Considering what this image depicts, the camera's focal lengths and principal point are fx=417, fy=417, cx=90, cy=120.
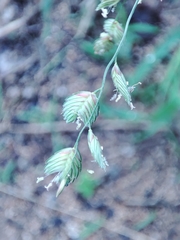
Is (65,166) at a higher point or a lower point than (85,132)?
higher

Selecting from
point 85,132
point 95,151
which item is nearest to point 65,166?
point 95,151

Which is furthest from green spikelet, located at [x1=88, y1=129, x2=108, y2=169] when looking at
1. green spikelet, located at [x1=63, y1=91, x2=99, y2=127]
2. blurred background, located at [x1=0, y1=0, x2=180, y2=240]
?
blurred background, located at [x1=0, y1=0, x2=180, y2=240]

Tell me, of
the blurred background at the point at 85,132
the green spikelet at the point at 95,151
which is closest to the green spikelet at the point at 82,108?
the green spikelet at the point at 95,151

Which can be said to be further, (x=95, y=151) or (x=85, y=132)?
(x=85, y=132)

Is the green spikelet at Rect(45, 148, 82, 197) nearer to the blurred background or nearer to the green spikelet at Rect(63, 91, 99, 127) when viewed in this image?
the green spikelet at Rect(63, 91, 99, 127)

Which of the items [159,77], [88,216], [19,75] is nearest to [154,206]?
[88,216]

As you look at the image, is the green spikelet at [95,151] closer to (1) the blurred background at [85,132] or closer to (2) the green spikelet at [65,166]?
(2) the green spikelet at [65,166]

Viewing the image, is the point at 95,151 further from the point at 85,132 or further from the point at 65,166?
the point at 85,132
